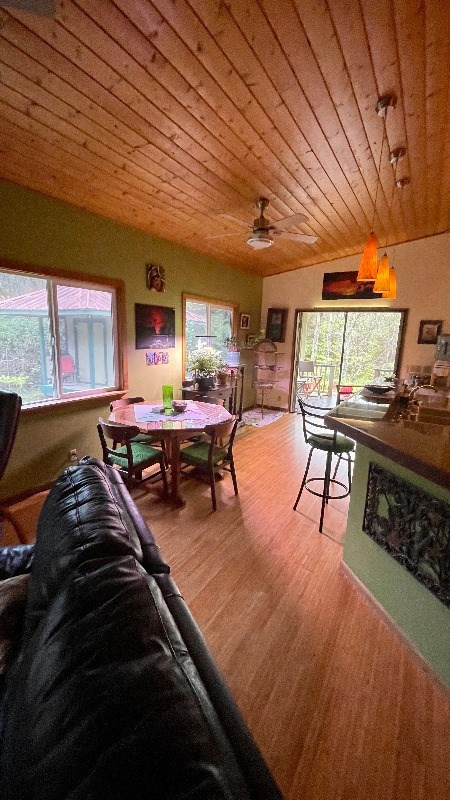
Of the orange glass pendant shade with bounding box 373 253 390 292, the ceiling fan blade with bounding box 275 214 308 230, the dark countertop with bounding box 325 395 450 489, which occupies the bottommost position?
the dark countertop with bounding box 325 395 450 489

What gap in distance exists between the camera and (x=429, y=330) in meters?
5.19

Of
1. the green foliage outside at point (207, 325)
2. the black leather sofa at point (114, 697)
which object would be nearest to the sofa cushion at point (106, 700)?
the black leather sofa at point (114, 697)

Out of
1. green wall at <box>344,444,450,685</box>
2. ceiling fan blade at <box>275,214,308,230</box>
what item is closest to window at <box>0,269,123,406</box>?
ceiling fan blade at <box>275,214,308,230</box>

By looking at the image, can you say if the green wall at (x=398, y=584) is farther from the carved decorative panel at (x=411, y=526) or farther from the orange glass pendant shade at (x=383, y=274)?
the orange glass pendant shade at (x=383, y=274)

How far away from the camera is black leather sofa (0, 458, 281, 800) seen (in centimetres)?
49

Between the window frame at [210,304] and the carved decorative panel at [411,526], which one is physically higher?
the window frame at [210,304]

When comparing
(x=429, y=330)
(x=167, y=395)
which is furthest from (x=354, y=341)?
(x=167, y=395)

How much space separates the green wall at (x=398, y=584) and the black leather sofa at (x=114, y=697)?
1.29 metres

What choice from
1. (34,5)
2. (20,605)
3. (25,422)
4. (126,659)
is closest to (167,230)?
(25,422)

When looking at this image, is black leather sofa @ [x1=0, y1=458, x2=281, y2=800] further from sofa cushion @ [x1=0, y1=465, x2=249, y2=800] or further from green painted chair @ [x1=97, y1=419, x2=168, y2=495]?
green painted chair @ [x1=97, y1=419, x2=168, y2=495]

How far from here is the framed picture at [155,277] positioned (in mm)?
3906

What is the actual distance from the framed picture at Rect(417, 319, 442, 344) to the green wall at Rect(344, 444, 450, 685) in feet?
13.4

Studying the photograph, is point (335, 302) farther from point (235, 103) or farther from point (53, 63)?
point (53, 63)

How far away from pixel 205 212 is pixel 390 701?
394 cm
